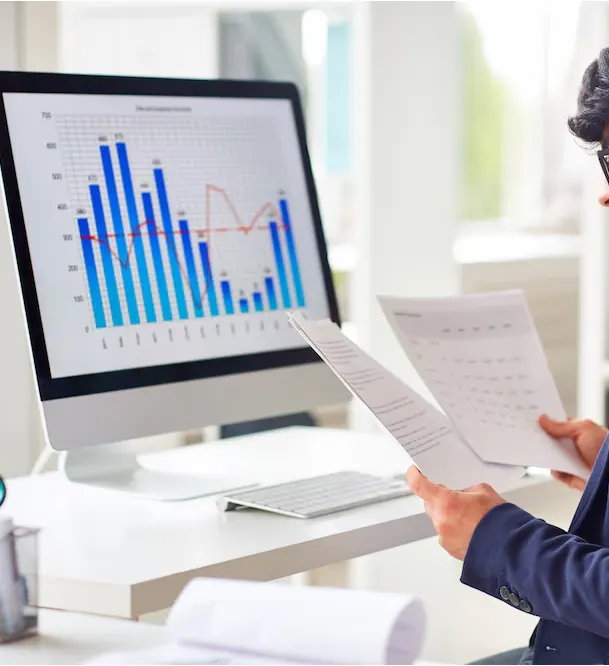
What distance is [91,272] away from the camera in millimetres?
1397

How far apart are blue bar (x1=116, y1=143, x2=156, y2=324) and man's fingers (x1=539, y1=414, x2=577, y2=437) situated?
1.70 ft

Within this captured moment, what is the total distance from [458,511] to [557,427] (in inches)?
14.6

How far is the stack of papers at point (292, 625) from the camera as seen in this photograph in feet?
2.37

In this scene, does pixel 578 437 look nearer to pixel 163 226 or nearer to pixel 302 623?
pixel 163 226

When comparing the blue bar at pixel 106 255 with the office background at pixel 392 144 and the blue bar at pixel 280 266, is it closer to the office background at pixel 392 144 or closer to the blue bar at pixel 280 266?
the blue bar at pixel 280 266

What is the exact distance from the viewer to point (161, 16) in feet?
8.02

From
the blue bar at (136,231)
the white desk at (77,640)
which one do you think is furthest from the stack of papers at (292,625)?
the blue bar at (136,231)

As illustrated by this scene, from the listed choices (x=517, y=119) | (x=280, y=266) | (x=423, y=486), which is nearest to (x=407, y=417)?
(x=423, y=486)

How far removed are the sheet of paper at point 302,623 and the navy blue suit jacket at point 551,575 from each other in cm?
31

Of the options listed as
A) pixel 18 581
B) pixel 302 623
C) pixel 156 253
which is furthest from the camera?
pixel 156 253

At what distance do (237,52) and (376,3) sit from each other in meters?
1.11

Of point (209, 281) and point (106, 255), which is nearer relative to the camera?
point (106, 255)

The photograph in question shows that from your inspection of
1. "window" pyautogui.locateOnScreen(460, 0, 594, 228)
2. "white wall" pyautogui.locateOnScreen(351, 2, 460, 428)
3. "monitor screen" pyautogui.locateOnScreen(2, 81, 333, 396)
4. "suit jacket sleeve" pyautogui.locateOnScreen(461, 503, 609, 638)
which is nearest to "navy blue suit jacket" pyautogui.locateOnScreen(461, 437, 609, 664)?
"suit jacket sleeve" pyautogui.locateOnScreen(461, 503, 609, 638)

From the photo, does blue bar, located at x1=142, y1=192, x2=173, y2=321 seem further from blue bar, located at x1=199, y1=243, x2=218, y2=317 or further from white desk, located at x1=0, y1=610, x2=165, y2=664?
white desk, located at x1=0, y1=610, x2=165, y2=664
